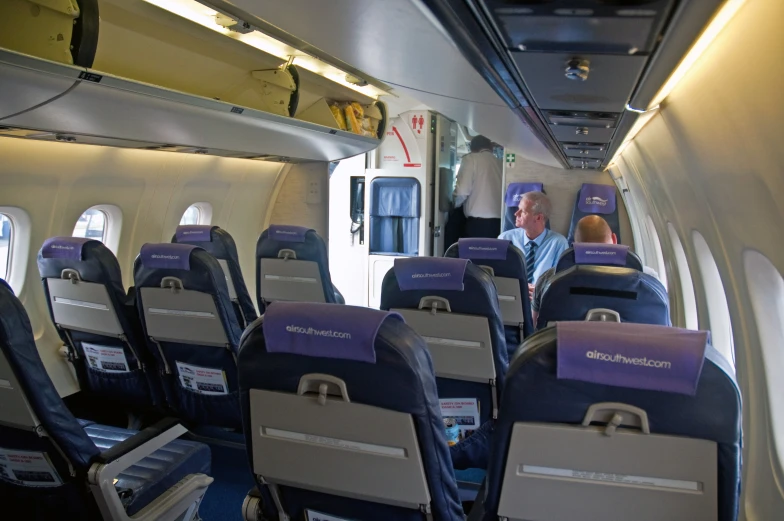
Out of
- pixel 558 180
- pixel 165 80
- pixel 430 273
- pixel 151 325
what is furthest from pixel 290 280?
pixel 558 180

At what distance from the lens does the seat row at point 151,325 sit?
3768 millimetres

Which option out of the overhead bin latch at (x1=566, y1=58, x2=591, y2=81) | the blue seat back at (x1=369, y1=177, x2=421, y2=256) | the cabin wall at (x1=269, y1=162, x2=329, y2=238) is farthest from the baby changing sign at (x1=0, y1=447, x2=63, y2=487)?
the blue seat back at (x1=369, y1=177, x2=421, y2=256)

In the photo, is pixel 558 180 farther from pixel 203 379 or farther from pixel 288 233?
pixel 203 379

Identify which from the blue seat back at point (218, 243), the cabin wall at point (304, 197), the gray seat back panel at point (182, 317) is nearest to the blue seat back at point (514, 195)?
the cabin wall at point (304, 197)

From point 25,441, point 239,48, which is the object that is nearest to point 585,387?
point 25,441

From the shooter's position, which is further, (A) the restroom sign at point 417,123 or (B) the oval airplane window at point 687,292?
(A) the restroom sign at point 417,123

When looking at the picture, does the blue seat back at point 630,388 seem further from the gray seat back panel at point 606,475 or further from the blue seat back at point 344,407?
the blue seat back at point 344,407

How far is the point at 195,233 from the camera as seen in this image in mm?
5965

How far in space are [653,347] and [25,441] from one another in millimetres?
2339

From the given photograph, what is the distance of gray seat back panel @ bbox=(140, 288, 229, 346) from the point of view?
378cm

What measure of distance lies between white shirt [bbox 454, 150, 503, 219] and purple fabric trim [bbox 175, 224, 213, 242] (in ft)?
19.9

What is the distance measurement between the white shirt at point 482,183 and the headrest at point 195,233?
607cm

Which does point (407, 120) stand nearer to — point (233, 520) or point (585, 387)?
point (233, 520)

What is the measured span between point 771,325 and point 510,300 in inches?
69.4
